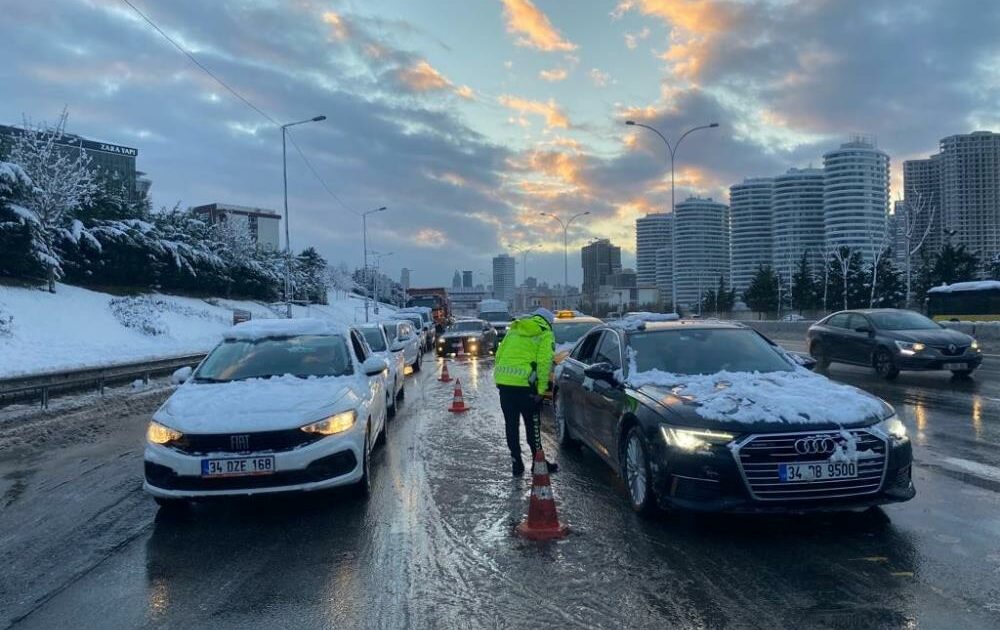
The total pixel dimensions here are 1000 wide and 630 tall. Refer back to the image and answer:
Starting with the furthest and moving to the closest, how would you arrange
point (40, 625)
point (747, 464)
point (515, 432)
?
point (515, 432) → point (747, 464) → point (40, 625)

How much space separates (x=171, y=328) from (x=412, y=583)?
3108 cm

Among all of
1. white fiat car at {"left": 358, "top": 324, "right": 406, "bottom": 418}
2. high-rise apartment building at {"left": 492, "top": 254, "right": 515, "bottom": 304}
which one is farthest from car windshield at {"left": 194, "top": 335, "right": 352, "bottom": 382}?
high-rise apartment building at {"left": 492, "top": 254, "right": 515, "bottom": 304}

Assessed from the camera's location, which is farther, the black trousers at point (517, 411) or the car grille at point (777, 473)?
the black trousers at point (517, 411)

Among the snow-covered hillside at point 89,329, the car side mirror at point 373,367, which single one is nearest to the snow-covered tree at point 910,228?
the snow-covered hillside at point 89,329

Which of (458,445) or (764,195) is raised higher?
(764,195)

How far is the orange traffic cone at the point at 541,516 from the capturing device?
521 cm

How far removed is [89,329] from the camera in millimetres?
25750

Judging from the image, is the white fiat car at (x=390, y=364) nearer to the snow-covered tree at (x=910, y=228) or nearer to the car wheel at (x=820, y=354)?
the car wheel at (x=820, y=354)

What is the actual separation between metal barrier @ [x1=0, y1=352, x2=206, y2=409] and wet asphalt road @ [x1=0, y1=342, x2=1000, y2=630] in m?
6.68

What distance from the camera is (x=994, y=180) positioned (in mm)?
79688

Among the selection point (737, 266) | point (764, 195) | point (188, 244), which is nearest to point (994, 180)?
point (764, 195)

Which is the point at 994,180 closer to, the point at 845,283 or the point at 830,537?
the point at 845,283

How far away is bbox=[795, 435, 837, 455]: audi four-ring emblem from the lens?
477 cm

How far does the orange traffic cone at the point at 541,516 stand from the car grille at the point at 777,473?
1406 mm
